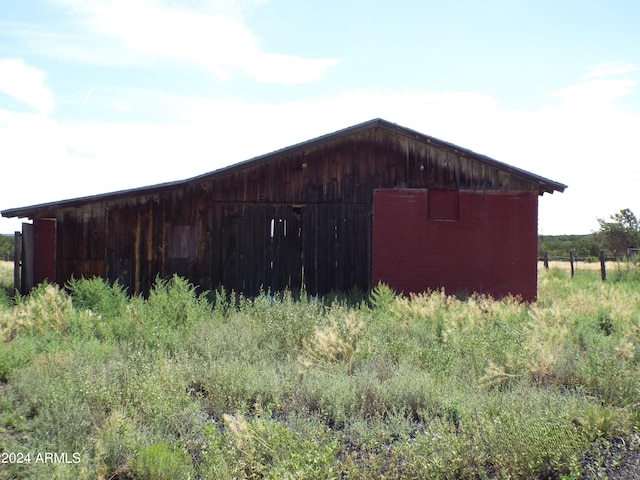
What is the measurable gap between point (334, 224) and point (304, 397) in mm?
9102

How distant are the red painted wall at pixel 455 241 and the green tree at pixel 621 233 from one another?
1474 inches

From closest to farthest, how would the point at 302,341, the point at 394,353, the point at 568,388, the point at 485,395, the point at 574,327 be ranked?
1. the point at 485,395
2. the point at 568,388
3. the point at 394,353
4. the point at 302,341
5. the point at 574,327

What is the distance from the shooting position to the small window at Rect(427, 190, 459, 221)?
15305 millimetres

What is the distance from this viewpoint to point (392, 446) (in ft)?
17.0

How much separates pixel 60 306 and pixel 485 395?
7662 millimetres

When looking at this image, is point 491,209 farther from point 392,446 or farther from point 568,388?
point 392,446

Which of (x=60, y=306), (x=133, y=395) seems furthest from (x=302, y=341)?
(x=60, y=306)

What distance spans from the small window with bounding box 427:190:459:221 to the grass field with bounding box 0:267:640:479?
5.75 metres

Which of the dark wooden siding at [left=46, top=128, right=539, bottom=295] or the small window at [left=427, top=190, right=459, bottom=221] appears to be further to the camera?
the small window at [left=427, top=190, right=459, bottom=221]

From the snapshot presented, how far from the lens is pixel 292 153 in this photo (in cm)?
1500

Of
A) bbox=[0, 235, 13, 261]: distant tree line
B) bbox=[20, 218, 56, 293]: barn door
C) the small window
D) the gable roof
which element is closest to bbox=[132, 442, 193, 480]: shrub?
the gable roof

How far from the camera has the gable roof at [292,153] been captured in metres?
14.5

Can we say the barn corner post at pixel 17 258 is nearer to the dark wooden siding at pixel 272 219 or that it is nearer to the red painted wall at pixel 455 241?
the dark wooden siding at pixel 272 219

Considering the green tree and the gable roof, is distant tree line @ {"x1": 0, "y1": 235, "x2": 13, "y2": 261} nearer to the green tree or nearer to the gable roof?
the gable roof
